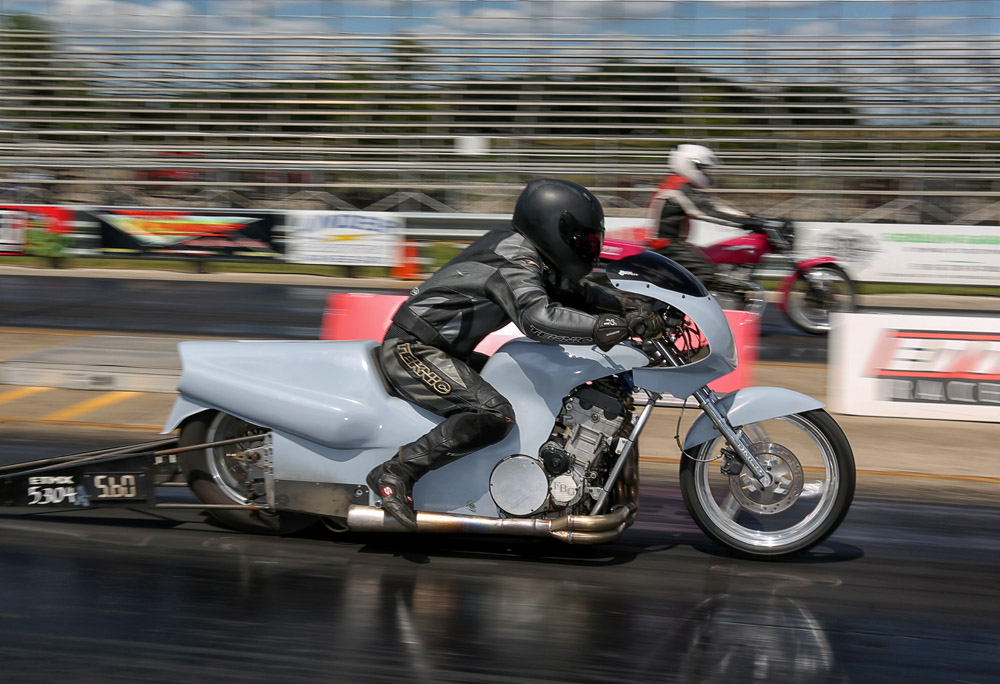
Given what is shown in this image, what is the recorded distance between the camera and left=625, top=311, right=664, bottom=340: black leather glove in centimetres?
426

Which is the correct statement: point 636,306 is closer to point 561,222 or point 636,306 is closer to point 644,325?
point 644,325

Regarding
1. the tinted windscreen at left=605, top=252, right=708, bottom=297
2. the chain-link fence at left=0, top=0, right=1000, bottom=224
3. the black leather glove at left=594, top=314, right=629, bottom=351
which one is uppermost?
the chain-link fence at left=0, top=0, right=1000, bottom=224

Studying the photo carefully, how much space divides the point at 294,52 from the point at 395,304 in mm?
18935

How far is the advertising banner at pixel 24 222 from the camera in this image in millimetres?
18906

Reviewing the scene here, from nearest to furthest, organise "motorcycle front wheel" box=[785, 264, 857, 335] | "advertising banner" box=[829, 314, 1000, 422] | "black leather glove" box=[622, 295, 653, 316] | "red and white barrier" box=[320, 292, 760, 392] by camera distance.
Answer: "black leather glove" box=[622, 295, 653, 316] → "advertising banner" box=[829, 314, 1000, 422] → "red and white barrier" box=[320, 292, 760, 392] → "motorcycle front wheel" box=[785, 264, 857, 335]

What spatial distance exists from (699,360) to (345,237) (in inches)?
562

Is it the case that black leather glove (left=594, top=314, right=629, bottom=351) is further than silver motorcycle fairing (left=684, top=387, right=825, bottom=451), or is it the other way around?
silver motorcycle fairing (left=684, top=387, right=825, bottom=451)

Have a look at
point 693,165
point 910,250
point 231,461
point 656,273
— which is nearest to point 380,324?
point 693,165

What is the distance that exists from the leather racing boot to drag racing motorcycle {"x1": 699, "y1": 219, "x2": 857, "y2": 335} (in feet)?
24.1

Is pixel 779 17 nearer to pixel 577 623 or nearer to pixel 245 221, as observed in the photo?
pixel 245 221

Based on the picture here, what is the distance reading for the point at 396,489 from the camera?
4.54 metres

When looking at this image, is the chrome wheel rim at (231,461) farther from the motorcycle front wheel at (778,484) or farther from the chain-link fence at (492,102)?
the chain-link fence at (492,102)

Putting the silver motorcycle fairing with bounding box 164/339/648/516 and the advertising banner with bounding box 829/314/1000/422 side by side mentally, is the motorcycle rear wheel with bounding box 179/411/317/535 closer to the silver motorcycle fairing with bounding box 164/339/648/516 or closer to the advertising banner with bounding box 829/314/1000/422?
the silver motorcycle fairing with bounding box 164/339/648/516

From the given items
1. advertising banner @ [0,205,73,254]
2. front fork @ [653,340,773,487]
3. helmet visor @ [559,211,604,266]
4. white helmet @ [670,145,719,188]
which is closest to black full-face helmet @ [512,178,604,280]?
helmet visor @ [559,211,604,266]
